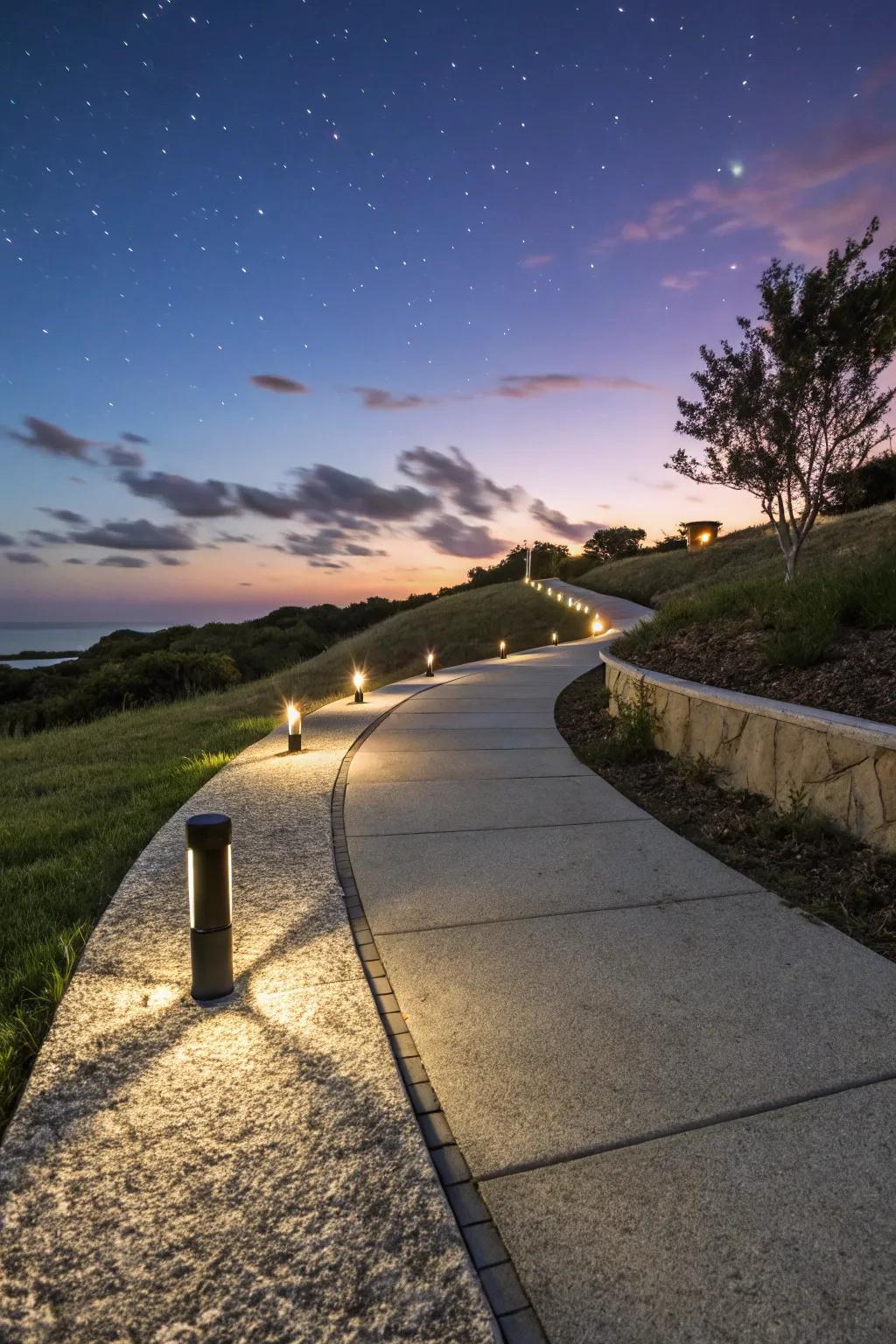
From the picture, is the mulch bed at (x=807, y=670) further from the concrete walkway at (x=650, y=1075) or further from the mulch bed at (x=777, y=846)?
the concrete walkway at (x=650, y=1075)

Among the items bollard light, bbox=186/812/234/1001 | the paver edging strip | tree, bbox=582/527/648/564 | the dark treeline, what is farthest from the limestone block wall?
tree, bbox=582/527/648/564

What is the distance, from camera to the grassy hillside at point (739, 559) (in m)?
26.1

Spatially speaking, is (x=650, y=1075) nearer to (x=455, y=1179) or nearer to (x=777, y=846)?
(x=455, y=1179)

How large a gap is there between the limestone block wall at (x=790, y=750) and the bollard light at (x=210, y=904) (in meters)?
3.90

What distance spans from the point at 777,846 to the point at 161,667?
23.0 m

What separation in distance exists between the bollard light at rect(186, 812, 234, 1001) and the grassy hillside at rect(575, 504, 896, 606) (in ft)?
61.5

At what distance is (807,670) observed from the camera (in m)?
6.41

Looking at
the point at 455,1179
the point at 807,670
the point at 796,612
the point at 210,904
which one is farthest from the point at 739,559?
the point at 455,1179

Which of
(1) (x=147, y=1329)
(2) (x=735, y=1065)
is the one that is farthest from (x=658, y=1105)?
(1) (x=147, y=1329)

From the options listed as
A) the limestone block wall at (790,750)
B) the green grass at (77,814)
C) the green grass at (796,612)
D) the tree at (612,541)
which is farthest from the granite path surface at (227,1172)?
the tree at (612,541)

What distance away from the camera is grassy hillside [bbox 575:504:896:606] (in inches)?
1026

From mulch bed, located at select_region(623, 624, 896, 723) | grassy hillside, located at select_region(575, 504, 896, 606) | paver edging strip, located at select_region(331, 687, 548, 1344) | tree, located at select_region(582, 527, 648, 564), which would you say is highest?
tree, located at select_region(582, 527, 648, 564)

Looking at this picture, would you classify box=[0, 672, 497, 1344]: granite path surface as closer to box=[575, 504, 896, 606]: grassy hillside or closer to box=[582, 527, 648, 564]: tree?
box=[575, 504, 896, 606]: grassy hillside

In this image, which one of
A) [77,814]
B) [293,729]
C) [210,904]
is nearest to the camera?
[210,904]
